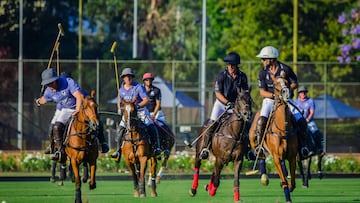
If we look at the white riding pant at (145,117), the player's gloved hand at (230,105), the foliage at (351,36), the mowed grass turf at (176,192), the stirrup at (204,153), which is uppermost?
the foliage at (351,36)

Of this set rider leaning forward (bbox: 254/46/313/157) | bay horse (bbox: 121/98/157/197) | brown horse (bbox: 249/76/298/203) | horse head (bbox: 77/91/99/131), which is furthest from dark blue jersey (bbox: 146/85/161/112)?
horse head (bbox: 77/91/99/131)

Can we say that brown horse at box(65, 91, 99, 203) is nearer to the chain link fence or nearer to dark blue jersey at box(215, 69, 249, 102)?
dark blue jersey at box(215, 69, 249, 102)

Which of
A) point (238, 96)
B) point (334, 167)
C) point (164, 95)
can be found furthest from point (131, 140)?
point (164, 95)

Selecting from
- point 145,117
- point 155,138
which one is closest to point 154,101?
point 145,117

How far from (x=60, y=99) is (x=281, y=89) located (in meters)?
4.63

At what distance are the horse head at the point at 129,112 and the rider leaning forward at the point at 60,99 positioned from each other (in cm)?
60

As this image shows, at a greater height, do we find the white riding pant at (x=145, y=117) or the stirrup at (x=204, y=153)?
the white riding pant at (x=145, y=117)

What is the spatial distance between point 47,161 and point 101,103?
932 centimetres

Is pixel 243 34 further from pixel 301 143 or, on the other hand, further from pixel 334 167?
pixel 301 143

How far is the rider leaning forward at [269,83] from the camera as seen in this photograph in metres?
23.9

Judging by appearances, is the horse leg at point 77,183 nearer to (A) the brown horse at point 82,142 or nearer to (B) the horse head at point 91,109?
(A) the brown horse at point 82,142

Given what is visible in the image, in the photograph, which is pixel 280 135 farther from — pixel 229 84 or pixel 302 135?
pixel 229 84

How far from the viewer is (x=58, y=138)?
2489cm

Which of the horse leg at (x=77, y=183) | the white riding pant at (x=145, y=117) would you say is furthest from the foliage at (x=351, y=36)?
the horse leg at (x=77, y=183)
